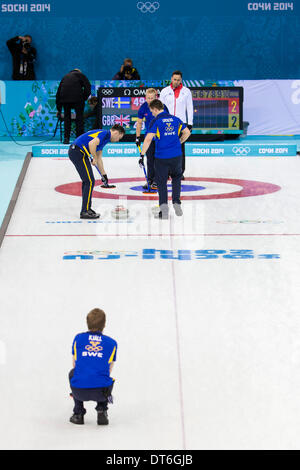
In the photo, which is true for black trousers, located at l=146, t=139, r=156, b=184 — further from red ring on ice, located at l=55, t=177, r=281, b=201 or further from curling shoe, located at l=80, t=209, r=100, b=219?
curling shoe, located at l=80, t=209, r=100, b=219

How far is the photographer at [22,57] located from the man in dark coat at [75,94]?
191 inches

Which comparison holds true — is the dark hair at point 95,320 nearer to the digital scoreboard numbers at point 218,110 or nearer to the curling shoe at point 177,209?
the curling shoe at point 177,209

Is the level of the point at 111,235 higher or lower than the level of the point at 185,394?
higher

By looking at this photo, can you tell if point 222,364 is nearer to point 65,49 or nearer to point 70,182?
point 70,182

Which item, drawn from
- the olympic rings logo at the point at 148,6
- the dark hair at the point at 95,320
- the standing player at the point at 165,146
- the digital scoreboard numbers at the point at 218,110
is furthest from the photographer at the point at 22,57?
the dark hair at the point at 95,320

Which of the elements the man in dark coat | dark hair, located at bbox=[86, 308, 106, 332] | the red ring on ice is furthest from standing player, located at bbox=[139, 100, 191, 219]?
the man in dark coat

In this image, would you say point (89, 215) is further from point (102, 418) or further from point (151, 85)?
point (151, 85)

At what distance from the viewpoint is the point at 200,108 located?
2019 cm

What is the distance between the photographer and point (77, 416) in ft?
16.5

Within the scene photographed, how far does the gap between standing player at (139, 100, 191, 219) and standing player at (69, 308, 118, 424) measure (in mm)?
6196

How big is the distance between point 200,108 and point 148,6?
6134 mm

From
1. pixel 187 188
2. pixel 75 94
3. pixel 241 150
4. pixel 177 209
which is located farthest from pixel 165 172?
pixel 75 94

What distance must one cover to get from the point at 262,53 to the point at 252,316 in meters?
19.5
